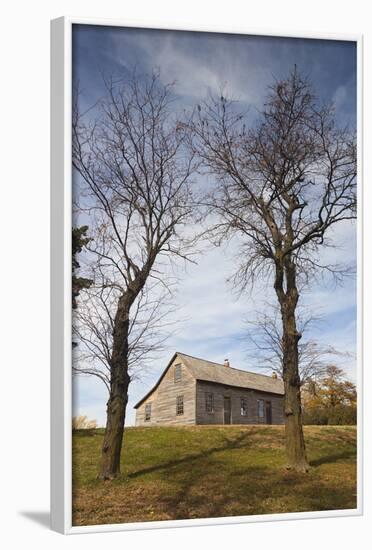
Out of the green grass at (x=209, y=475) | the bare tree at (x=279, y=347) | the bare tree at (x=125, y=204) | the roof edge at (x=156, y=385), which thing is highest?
the bare tree at (x=125, y=204)

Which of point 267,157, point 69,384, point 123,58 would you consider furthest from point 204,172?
point 69,384

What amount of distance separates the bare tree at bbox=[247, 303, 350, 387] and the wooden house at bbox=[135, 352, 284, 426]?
0.60ft

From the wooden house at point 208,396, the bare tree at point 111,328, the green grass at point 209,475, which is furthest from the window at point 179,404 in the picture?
the bare tree at point 111,328

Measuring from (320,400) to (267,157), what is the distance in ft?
7.71

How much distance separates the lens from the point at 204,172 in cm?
974

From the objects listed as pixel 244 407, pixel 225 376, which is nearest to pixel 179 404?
pixel 225 376

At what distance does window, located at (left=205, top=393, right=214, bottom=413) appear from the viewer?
980 cm

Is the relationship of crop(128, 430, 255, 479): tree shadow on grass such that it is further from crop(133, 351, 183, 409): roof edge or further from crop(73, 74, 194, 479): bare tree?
crop(133, 351, 183, 409): roof edge

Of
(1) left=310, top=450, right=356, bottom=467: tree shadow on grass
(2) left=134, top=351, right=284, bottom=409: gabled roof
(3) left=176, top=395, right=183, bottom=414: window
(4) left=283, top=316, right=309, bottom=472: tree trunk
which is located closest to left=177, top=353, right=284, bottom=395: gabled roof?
(2) left=134, top=351, right=284, bottom=409: gabled roof

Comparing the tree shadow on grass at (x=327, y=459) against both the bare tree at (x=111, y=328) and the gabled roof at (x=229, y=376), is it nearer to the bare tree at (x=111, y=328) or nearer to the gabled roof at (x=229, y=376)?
the gabled roof at (x=229, y=376)

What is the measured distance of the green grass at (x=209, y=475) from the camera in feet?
29.7

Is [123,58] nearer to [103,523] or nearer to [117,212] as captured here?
[117,212]

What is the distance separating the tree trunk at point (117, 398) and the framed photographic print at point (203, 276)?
2 cm

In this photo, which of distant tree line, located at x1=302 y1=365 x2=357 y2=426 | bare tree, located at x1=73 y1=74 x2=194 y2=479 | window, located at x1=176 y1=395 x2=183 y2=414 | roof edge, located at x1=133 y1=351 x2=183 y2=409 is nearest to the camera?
bare tree, located at x1=73 y1=74 x2=194 y2=479
